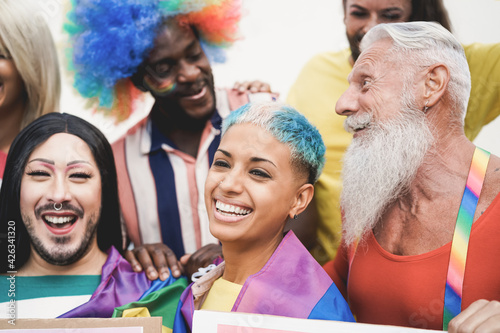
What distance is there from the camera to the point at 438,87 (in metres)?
2.00

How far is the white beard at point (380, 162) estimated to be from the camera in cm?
203

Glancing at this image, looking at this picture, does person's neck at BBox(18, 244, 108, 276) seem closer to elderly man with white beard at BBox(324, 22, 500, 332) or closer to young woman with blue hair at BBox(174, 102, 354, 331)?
young woman with blue hair at BBox(174, 102, 354, 331)

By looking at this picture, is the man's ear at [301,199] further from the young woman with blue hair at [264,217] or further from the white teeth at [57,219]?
the white teeth at [57,219]

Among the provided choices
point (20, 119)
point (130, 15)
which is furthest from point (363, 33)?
point (20, 119)

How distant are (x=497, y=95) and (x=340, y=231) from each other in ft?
3.15

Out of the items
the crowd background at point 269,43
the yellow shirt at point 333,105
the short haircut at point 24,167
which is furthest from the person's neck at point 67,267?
the yellow shirt at point 333,105

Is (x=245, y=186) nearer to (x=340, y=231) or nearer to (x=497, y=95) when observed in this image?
(x=340, y=231)

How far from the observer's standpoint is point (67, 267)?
2320 millimetres

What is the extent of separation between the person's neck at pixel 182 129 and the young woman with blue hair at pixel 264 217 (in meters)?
0.60

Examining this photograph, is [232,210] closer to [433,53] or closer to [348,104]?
[348,104]

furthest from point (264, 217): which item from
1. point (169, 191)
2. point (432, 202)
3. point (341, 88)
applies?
point (341, 88)

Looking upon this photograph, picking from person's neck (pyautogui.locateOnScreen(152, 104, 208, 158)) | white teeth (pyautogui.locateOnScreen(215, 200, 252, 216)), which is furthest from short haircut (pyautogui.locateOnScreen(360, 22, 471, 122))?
person's neck (pyautogui.locateOnScreen(152, 104, 208, 158))

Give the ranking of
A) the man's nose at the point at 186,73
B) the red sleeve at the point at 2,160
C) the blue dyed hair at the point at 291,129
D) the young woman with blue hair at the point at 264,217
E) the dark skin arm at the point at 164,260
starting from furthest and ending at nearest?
the red sleeve at the point at 2,160 < the man's nose at the point at 186,73 < the dark skin arm at the point at 164,260 < the blue dyed hair at the point at 291,129 < the young woman with blue hair at the point at 264,217

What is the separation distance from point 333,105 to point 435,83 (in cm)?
58
